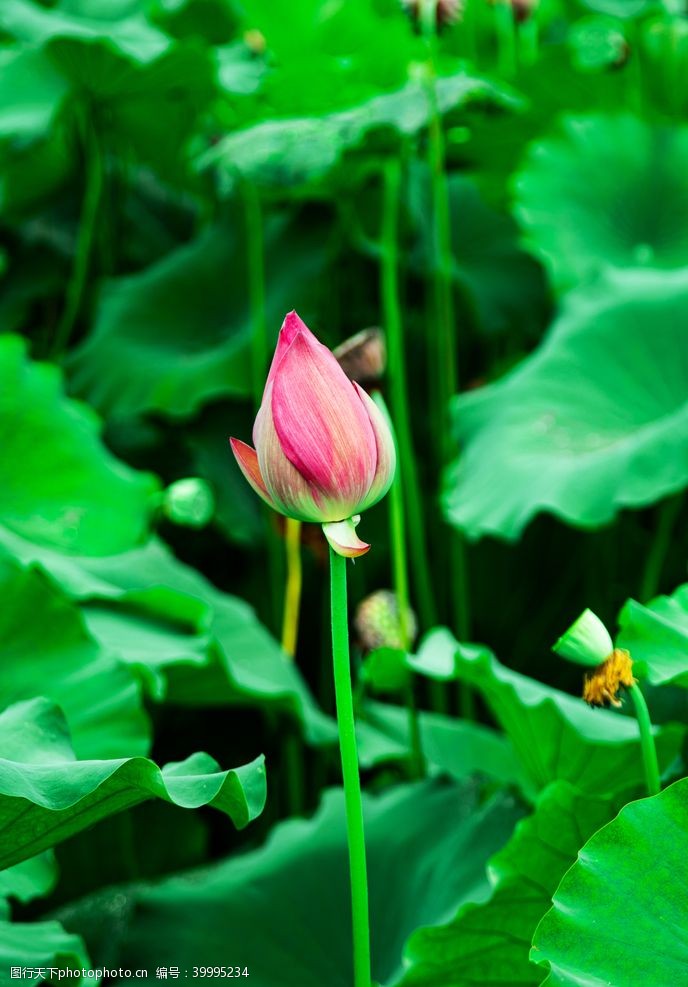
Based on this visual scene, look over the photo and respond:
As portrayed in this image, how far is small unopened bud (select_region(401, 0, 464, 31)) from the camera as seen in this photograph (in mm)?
1248

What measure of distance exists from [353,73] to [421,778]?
1.00 metres

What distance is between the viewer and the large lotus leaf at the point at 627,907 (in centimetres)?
56

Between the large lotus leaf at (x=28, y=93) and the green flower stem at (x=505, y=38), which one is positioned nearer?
the large lotus leaf at (x=28, y=93)

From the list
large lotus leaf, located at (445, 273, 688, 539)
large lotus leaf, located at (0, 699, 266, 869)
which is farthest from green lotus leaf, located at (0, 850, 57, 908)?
large lotus leaf, located at (445, 273, 688, 539)

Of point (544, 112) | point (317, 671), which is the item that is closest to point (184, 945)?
point (317, 671)

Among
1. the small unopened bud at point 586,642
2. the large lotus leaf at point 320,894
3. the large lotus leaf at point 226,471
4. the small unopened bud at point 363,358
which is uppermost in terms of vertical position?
the small unopened bud at point 586,642

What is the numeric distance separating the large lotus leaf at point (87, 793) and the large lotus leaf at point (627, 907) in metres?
0.16

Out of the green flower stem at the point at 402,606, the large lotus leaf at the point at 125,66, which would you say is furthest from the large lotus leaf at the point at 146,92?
the green flower stem at the point at 402,606

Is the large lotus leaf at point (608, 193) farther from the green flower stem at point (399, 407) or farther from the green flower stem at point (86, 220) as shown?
the green flower stem at point (86, 220)

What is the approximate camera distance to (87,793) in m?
0.57

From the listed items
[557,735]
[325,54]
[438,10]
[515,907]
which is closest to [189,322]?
[325,54]

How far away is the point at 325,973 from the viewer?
921 millimetres

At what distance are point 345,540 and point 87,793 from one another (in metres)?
0.17

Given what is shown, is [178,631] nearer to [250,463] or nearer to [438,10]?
[250,463]
